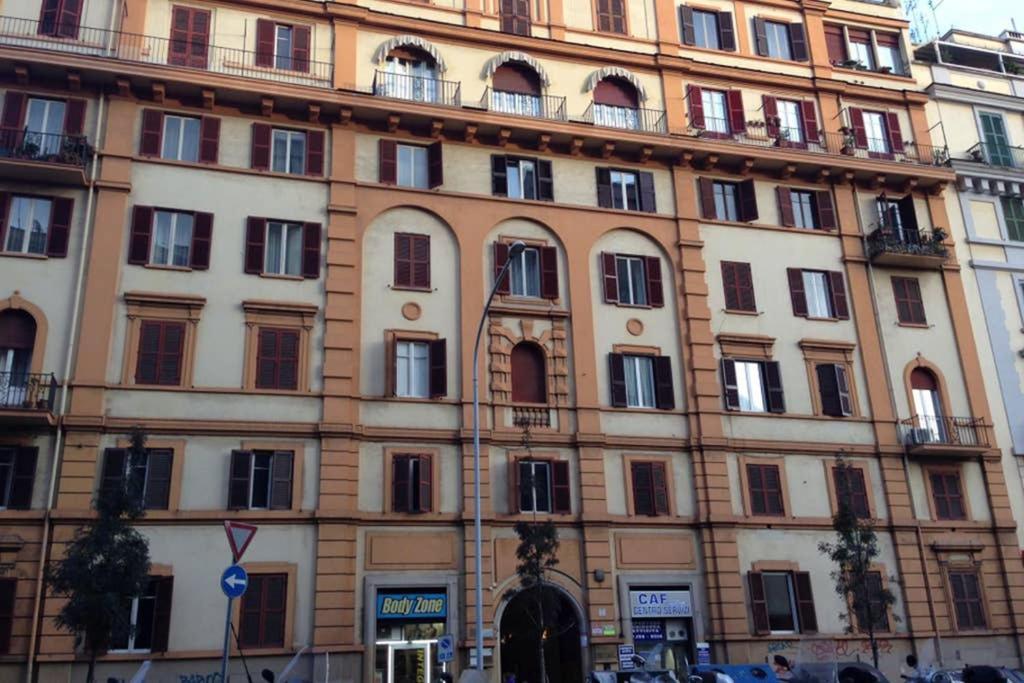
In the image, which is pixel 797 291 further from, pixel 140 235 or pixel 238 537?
pixel 238 537

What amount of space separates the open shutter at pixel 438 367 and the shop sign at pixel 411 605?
5831mm

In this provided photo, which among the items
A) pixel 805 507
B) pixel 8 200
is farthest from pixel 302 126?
pixel 805 507

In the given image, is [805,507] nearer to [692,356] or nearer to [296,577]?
[692,356]

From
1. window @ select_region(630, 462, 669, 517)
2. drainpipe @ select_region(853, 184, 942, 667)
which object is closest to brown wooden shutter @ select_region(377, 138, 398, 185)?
window @ select_region(630, 462, 669, 517)

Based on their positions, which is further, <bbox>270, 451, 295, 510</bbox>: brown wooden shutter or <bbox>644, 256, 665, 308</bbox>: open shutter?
<bbox>644, 256, 665, 308</bbox>: open shutter

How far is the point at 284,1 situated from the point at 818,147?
65.6 feet

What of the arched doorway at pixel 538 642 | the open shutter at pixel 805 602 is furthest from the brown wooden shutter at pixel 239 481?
the open shutter at pixel 805 602

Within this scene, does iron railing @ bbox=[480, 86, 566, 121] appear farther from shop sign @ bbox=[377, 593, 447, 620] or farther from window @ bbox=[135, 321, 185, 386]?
shop sign @ bbox=[377, 593, 447, 620]

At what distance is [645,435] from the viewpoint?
30578mm

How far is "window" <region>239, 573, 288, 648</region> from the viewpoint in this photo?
1005 inches

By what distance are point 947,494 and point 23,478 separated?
28.5 meters

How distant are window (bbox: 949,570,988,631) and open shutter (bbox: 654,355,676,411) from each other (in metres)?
10.9

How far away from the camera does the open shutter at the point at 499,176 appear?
3219 centimetres

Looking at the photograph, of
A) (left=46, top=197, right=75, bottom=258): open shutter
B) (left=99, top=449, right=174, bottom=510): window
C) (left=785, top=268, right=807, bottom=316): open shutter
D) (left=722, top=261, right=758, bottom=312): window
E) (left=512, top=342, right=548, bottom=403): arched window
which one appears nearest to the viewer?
(left=99, top=449, right=174, bottom=510): window
